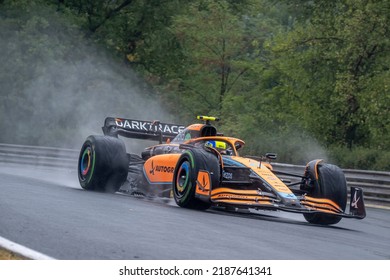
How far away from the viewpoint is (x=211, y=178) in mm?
12312

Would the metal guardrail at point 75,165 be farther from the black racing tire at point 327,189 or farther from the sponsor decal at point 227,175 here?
the sponsor decal at point 227,175

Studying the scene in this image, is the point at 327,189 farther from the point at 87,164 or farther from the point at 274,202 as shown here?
the point at 87,164

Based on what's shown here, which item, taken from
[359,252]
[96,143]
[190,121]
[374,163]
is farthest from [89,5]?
[359,252]

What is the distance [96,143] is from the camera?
14.5 meters

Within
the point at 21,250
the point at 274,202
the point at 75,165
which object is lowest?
the point at 21,250

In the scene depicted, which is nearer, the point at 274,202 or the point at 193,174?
the point at 274,202

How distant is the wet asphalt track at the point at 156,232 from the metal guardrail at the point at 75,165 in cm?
477

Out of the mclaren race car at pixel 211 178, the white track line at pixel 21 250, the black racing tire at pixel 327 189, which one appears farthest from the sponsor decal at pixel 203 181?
the white track line at pixel 21 250

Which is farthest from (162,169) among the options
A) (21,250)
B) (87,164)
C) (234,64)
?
(234,64)

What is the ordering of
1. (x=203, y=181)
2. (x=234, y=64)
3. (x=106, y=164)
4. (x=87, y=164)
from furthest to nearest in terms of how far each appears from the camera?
(x=234, y=64), (x=87, y=164), (x=106, y=164), (x=203, y=181)

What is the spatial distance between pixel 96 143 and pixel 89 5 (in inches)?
1021

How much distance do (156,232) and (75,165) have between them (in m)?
16.5
